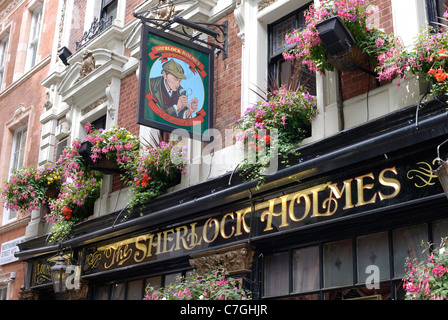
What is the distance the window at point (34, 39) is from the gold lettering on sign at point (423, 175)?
1280 centimetres

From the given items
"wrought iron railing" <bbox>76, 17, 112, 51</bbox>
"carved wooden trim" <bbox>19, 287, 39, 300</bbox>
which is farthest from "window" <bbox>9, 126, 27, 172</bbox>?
"carved wooden trim" <bbox>19, 287, 39, 300</bbox>

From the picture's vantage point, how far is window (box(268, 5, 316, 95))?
8406mm

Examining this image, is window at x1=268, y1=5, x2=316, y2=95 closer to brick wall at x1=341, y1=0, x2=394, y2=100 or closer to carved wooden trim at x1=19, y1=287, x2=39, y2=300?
brick wall at x1=341, y1=0, x2=394, y2=100

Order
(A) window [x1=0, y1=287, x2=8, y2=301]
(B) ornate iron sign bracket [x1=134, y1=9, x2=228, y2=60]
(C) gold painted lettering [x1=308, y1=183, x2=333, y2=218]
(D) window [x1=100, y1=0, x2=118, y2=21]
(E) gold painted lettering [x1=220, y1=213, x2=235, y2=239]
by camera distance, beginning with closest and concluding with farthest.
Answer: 1. (C) gold painted lettering [x1=308, y1=183, x2=333, y2=218]
2. (E) gold painted lettering [x1=220, y1=213, x2=235, y2=239]
3. (B) ornate iron sign bracket [x1=134, y1=9, x2=228, y2=60]
4. (D) window [x1=100, y1=0, x2=118, y2=21]
5. (A) window [x1=0, y1=287, x2=8, y2=301]

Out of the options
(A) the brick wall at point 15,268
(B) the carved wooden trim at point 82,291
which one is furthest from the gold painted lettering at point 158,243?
(A) the brick wall at point 15,268

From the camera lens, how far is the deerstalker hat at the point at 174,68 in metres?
8.95

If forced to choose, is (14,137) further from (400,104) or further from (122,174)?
(400,104)

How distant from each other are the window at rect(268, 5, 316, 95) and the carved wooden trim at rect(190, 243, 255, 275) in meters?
2.29

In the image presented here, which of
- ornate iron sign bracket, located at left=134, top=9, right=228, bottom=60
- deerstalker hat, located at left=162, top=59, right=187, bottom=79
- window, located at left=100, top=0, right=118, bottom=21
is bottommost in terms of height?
deerstalker hat, located at left=162, top=59, right=187, bottom=79

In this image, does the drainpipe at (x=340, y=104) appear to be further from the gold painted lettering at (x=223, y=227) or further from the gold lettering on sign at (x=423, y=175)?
the gold painted lettering at (x=223, y=227)

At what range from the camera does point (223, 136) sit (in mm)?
9266

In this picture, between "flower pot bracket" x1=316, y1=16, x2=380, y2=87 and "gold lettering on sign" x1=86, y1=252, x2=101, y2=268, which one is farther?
"gold lettering on sign" x1=86, y1=252, x2=101, y2=268

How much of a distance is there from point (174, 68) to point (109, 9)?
551cm

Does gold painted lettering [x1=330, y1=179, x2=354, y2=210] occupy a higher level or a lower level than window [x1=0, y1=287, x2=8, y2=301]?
higher
